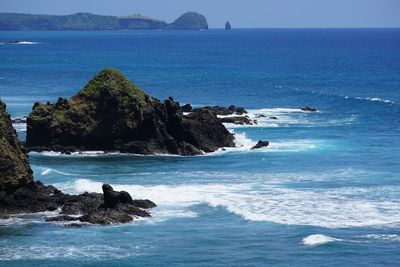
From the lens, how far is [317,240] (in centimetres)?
4925

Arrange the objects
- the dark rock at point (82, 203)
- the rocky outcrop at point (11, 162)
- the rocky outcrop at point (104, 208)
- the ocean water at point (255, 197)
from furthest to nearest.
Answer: the dark rock at point (82, 203), the rocky outcrop at point (11, 162), the rocky outcrop at point (104, 208), the ocean water at point (255, 197)

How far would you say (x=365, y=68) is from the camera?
614 feet

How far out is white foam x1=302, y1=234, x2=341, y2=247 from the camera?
160 ft

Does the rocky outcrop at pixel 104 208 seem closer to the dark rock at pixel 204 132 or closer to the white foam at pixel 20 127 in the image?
the dark rock at pixel 204 132

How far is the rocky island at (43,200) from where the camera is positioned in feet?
178

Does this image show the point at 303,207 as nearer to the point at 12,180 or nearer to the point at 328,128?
the point at 12,180

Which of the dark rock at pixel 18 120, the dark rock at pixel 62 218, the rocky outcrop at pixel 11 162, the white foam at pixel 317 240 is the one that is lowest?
the white foam at pixel 317 240

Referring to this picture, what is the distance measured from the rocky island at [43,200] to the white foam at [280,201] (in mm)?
2936

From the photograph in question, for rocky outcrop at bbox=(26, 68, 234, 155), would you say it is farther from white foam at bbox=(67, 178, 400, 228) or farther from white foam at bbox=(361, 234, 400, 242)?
white foam at bbox=(361, 234, 400, 242)

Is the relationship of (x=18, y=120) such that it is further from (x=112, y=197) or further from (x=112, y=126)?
(x=112, y=197)

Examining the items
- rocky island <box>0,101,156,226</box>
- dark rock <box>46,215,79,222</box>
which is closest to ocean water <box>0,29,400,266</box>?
dark rock <box>46,215,79,222</box>

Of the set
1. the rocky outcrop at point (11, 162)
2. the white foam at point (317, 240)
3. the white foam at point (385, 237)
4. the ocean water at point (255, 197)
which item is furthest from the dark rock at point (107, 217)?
the white foam at point (385, 237)

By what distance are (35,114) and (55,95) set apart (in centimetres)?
4558

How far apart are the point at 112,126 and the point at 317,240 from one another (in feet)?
109
